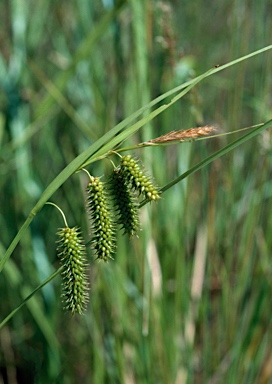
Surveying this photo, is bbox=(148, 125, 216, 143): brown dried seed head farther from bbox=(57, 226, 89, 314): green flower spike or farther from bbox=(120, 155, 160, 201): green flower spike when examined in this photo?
bbox=(57, 226, 89, 314): green flower spike

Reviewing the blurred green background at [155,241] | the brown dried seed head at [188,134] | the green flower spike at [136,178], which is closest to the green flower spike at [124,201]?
the green flower spike at [136,178]

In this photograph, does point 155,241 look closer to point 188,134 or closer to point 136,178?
point 136,178

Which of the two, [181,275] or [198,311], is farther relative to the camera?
[198,311]

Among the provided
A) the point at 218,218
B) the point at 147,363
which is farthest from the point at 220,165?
the point at 147,363

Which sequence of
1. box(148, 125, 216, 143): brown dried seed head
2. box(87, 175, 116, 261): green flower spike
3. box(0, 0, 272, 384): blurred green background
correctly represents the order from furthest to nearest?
box(0, 0, 272, 384): blurred green background → box(87, 175, 116, 261): green flower spike → box(148, 125, 216, 143): brown dried seed head

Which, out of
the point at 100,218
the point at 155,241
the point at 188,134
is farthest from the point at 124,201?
the point at 155,241

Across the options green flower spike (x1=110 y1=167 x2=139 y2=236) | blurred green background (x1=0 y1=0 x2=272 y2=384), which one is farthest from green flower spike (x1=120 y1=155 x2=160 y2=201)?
blurred green background (x1=0 y1=0 x2=272 y2=384)

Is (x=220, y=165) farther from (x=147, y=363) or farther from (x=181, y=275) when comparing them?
(x=147, y=363)
